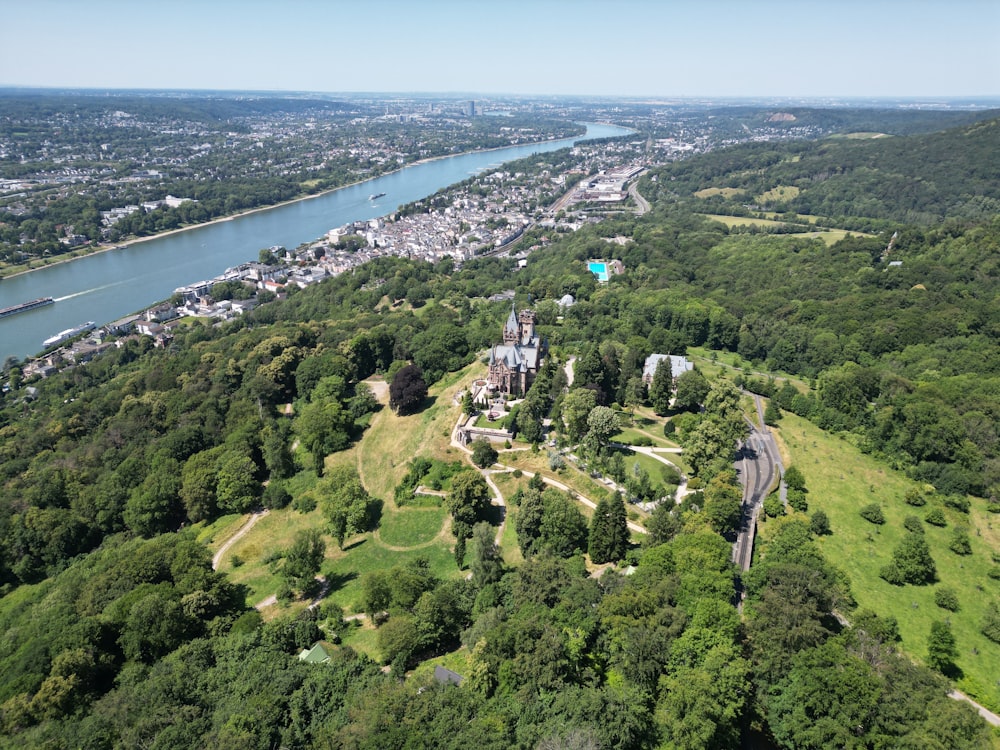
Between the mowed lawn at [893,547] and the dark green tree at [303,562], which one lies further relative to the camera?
the dark green tree at [303,562]

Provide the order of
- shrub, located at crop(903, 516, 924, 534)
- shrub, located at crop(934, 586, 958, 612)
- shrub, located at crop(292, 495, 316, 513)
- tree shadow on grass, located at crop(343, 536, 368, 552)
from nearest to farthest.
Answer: shrub, located at crop(934, 586, 958, 612)
shrub, located at crop(903, 516, 924, 534)
tree shadow on grass, located at crop(343, 536, 368, 552)
shrub, located at crop(292, 495, 316, 513)

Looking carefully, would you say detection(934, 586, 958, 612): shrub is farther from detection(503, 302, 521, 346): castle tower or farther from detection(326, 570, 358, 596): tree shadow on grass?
detection(503, 302, 521, 346): castle tower

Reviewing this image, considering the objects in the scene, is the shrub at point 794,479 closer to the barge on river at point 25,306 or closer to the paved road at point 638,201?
the paved road at point 638,201

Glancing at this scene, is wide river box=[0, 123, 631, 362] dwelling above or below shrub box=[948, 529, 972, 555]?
below

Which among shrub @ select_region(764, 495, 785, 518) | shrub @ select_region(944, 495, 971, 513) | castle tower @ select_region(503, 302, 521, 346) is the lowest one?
shrub @ select_region(944, 495, 971, 513)

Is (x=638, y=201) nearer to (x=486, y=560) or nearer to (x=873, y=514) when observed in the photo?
(x=873, y=514)

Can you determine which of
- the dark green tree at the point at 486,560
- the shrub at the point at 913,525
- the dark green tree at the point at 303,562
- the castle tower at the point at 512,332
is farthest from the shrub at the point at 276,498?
the shrub at the point at 913,525

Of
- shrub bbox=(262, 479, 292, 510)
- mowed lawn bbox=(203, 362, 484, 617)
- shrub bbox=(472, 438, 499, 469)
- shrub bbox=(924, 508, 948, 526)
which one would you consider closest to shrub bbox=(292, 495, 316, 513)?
mowed lawn bbox=(203, 362, 484, 617)

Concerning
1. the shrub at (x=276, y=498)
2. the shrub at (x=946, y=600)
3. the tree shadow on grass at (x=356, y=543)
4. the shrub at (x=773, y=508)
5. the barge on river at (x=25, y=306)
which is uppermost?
the shrub at (x=773, y=508)
